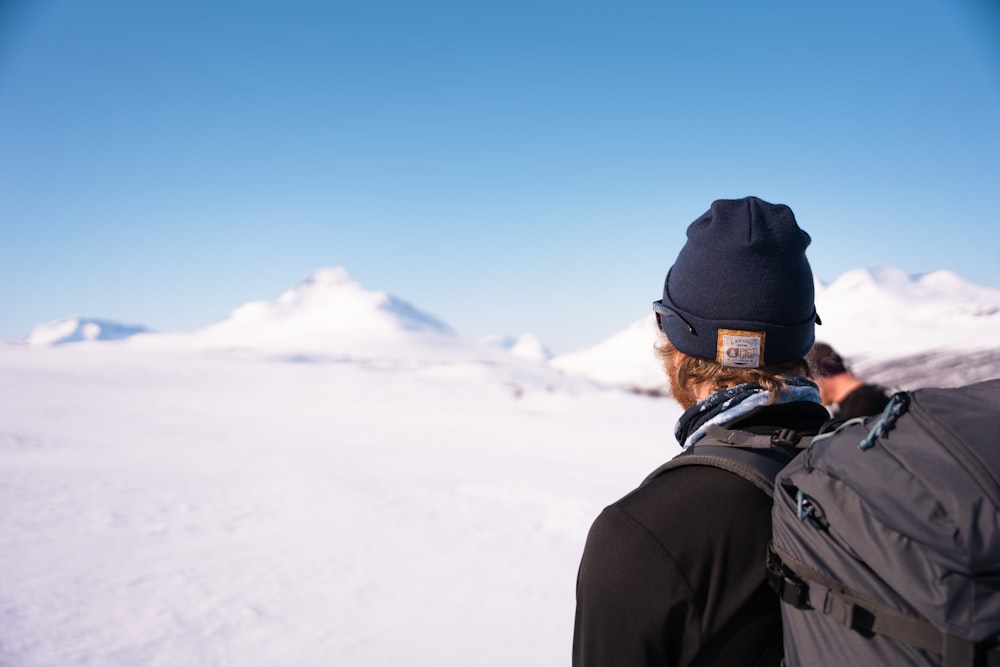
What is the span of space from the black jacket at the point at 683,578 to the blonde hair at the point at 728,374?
34 centimetres

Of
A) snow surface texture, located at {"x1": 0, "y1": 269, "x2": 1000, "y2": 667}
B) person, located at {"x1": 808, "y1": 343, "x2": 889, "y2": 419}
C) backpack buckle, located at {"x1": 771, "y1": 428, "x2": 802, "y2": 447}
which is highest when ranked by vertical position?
backpack buckle, located at {"x1": 771, "y1": 428, "x2": 802, "y2": 447}

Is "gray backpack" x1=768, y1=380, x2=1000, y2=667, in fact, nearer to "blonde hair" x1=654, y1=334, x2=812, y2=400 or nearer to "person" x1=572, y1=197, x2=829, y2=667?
"person" x1=572, y1=197, x2=829, y2=667

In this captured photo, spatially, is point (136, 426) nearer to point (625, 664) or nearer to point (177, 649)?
point (177, 649)

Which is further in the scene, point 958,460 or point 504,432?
point 504,432

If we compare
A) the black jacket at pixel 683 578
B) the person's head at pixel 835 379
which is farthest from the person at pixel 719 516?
the person's head at pixel 835 379

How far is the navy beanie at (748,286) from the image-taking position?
4.72 ft

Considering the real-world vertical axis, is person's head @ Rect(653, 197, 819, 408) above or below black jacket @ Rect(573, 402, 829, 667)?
above

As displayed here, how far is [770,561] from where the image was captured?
1147 mm

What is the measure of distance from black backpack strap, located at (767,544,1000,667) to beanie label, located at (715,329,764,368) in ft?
1.50

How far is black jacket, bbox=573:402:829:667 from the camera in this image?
3.83 feet

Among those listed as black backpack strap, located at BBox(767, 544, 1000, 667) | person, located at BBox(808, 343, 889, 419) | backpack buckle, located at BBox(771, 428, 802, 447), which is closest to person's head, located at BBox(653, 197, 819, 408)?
backpack buckle, located at BBox(771, 428, 802, 447)

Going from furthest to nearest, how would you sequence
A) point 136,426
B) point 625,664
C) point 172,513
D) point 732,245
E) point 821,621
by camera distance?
1. point 136,426
2. point 172,513
3. point 732,245
4. point 625,664
5. point 821,621

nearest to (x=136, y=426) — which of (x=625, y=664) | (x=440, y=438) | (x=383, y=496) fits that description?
(x=440, y=438)

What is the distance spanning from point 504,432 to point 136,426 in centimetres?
706
